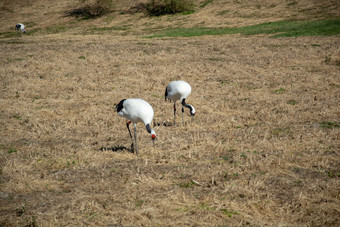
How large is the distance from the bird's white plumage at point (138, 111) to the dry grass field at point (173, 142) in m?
0.72

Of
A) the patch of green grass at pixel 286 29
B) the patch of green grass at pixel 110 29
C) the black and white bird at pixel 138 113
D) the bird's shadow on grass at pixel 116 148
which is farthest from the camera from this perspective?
the patch of green grass at pixel 110 29

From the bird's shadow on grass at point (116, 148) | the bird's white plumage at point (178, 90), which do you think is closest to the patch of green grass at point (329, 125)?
the bird's white plumage at point (178, 90)

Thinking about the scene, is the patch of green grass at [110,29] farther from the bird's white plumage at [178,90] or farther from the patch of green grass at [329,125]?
the patch of green grass at [329,125]

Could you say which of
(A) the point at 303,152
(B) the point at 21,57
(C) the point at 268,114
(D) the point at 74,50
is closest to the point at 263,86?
(C) the point at 268,114

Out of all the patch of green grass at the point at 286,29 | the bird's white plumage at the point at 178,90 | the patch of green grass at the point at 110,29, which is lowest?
the patch of green grass at the point at 286,29

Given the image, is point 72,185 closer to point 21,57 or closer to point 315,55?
point 21,57

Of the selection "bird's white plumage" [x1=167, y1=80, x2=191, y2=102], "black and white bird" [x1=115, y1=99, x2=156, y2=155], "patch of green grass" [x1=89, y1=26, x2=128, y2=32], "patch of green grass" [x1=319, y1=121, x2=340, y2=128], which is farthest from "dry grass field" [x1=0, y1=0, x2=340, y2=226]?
"patch of green grass" [x1=89, y1=26, x2=128, y2=32]

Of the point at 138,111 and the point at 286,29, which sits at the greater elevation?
the point at 138,111

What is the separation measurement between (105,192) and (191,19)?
35.9 m

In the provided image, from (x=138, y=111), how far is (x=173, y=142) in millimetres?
1180

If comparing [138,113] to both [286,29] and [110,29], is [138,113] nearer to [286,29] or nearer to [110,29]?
[286,29]

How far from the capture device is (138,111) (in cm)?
709

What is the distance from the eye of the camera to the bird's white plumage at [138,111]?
7.08 metres

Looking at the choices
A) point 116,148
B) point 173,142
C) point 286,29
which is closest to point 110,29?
point 286,29
